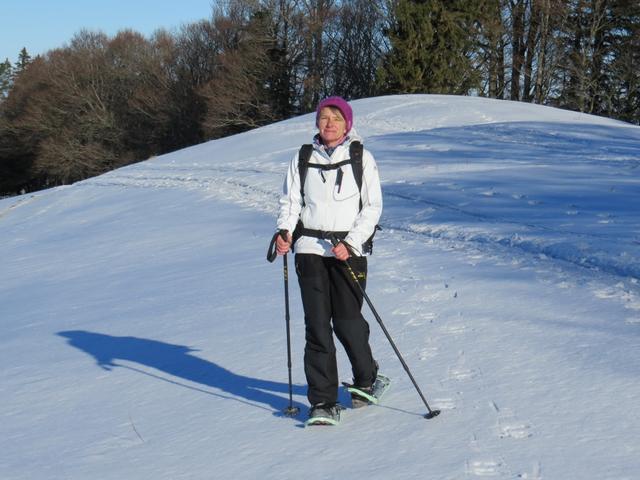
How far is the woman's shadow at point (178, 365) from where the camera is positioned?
14.9 ft

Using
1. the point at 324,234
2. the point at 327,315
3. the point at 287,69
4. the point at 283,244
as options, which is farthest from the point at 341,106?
the point at 287,69

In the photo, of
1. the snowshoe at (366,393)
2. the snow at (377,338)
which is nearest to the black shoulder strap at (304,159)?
the snowshoe at (366,393)

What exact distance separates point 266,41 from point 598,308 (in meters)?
38.7

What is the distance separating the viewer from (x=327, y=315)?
13.1 feet

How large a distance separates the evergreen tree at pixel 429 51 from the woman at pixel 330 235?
34.7 metres

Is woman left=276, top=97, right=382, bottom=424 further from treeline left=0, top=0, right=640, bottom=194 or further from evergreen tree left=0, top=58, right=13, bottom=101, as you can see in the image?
evergreen tree left=0, top=58, right=13, bottom=101

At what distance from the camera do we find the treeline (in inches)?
1442

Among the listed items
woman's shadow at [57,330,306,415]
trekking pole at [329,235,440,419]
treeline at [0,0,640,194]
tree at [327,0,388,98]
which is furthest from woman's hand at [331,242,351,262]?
tree at [327,0,388,98]

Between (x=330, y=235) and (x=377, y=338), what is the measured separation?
5.27ft

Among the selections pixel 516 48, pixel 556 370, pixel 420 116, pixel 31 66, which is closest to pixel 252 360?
pixel 556 370

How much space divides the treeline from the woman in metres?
33.1

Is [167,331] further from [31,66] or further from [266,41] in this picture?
[31,66]

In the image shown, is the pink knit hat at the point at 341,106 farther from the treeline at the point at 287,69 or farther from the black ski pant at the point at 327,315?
the treeline at the point at 287,69

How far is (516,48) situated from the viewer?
4041cm
